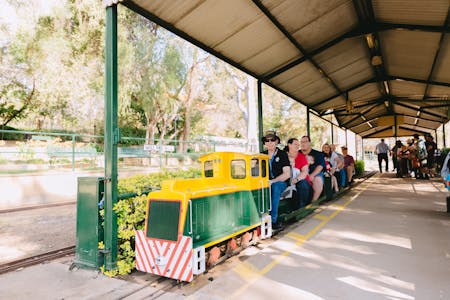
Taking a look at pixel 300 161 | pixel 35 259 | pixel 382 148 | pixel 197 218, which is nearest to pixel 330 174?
pixel 300 161

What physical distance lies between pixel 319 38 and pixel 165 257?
639 cm

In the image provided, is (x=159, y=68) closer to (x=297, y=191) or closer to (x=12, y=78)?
(x=12, y=78)

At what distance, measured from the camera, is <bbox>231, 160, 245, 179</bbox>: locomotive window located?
509cm

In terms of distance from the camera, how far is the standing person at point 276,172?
5820 mm

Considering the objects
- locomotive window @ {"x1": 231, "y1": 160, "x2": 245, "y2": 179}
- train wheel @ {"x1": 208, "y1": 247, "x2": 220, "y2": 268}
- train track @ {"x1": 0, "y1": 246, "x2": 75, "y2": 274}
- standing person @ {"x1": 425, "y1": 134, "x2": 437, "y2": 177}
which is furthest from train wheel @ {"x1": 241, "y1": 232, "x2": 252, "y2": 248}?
standing person @ {"x1": 425, "y1": 134, "x2": 437, "y2": 177}

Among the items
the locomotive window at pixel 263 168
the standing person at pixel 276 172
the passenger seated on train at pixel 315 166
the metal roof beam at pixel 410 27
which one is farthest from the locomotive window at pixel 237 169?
the metal roof beam at pixel 410 27

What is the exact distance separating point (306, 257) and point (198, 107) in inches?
1324

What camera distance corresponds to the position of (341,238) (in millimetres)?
5504

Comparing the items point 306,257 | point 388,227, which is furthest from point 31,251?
point 388,227

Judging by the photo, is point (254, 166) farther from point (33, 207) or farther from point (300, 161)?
Answer: point (33, 207)

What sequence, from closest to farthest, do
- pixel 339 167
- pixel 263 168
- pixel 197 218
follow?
pixel 197 218 → pixel 263 168 → pixel 339 167

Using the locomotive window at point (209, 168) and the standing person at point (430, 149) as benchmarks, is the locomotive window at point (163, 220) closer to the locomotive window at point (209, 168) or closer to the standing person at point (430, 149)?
the locomotive window at point (209, 168)

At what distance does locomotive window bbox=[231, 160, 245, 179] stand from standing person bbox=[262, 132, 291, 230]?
839 millimetres

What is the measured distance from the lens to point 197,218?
3.83 meters
